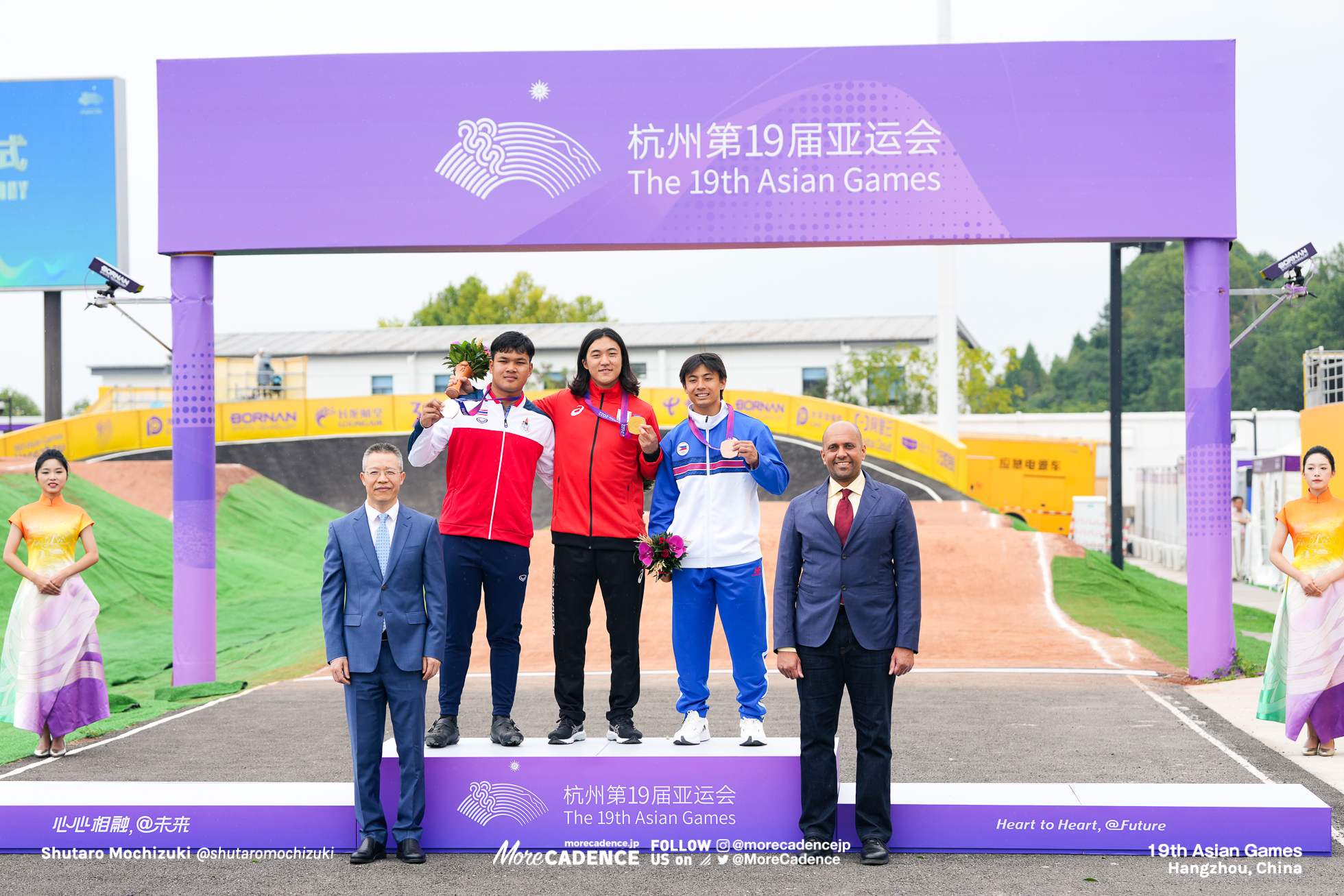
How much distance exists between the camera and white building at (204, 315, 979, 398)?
4569 centimetres

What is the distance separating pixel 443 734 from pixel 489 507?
1108mm

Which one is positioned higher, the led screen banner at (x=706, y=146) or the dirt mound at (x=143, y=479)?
the led screen banner at (x=706, y=146)

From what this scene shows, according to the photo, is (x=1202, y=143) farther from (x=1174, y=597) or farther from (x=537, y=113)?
(x=1174, y=597)

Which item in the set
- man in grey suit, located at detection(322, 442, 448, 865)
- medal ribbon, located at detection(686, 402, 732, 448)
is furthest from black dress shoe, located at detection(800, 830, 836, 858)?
medal ribbon, located at detection(686, 402, 732, 448)

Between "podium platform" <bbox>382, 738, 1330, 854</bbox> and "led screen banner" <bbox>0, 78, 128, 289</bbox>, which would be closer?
"podium platform" <bbox>382, 738, 1330, 854</bbox>

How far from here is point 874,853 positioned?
15.9 feet

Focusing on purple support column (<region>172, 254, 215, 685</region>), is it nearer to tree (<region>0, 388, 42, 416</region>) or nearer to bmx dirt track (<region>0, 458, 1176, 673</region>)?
bmx dirt track (<region>0, 458, 1176, 673</region>)

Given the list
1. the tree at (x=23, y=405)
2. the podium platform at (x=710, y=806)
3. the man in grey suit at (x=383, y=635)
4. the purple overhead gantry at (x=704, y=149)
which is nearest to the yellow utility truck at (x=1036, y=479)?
the purple overhead gantry at (x=704, y=149)

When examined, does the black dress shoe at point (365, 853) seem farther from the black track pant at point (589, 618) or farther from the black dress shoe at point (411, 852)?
the black track pant at point (589, 618)

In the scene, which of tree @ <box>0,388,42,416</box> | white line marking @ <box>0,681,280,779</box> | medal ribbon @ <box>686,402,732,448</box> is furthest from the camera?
tree @ <box>0,388,42,416</box>

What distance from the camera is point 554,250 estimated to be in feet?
31.6

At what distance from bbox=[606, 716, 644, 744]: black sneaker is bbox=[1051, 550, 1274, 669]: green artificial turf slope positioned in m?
7.88

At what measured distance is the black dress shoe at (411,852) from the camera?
494 centimetres

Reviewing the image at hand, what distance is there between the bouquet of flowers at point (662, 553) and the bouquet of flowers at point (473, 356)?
1.24 m
